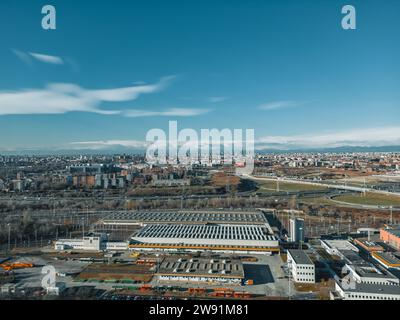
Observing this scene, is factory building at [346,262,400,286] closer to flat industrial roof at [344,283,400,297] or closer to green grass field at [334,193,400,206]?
flat industrial roof at [344,283,400,297]

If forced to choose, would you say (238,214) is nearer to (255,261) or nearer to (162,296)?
(255,261)

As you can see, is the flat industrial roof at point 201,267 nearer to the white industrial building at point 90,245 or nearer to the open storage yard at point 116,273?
the open storage yard at point 116,273

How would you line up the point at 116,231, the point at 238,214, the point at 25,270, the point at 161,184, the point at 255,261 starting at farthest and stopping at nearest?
the point at 161,184 < the point at 238,214 < the point at 116,231 < the point at 255,261 < the point at 25,270

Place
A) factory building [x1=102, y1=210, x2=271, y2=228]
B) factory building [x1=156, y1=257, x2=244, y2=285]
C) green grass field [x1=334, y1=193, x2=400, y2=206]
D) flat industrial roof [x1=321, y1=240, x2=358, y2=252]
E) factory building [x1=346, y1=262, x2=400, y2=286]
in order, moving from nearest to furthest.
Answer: factory building [x1=346, y1=262, x2=400, y2=286] → factory building [x1=156, y1=257, x2=244, y2=285] → flat industrial roof [x1=321, y1=240, x2=358, y2=252] → factory building [x1=102, y1=210, x2=271, y2=228] → green grass field [x1=334, y1=193, x2=400, y2=206]

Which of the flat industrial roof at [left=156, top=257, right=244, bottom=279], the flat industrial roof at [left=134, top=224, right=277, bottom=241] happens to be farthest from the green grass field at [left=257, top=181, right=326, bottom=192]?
the flat industrial roof at [left=156, top=257, right=244, bottom=279]

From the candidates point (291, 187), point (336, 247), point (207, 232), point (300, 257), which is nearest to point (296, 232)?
point (336, 247)
